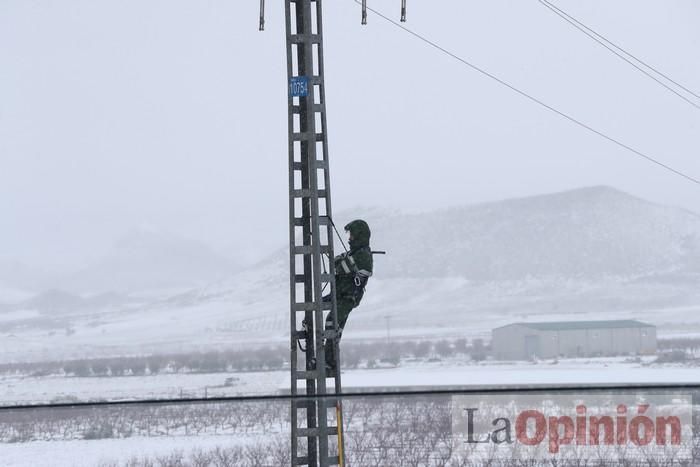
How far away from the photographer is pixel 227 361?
176125 mm

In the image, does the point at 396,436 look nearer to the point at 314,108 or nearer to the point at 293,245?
the point at 293,245

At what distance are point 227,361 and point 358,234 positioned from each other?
162445 mm

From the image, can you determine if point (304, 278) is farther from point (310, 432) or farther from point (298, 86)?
point (298, 86)

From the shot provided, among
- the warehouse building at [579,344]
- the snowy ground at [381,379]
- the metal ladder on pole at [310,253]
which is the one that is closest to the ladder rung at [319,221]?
the metal ladder on pole at [310,253]

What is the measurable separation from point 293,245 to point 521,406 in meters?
3.84

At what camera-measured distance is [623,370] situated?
427ft

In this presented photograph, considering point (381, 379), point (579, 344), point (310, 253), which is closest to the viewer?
point (310, 253)

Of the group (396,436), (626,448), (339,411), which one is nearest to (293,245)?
(339,411)

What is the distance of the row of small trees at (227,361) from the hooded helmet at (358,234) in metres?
140

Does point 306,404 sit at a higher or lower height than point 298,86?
lower

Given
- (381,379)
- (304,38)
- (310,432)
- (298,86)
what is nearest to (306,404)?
(310,432)

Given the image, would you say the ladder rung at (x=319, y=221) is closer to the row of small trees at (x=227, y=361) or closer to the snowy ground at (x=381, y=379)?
the snowy ground at (x=381, y=379)

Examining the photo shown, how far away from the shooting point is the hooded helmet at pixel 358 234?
15.5 metres

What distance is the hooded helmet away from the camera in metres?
15.5
